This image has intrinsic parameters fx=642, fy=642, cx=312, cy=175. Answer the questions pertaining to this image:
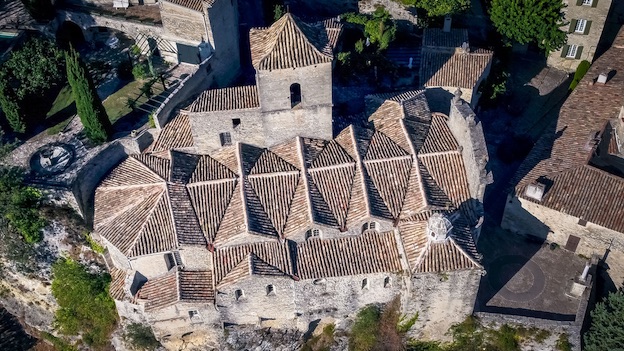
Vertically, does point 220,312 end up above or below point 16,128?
below

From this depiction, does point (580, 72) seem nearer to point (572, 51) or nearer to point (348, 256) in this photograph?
point (572, 51)

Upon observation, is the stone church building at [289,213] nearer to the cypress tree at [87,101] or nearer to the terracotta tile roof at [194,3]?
the cypress tree at [87,101]

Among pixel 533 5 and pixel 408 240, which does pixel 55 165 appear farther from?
pixel 533 5

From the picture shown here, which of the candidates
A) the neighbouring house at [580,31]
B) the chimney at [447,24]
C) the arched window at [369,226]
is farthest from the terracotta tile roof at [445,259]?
the neighbouring house at [580,31]

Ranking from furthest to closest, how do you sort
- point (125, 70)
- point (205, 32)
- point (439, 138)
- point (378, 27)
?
point (378, 27)
point (125, 70)
point (205, 32)
point (439, 138)

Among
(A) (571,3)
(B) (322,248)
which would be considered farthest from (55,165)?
(A) (571,3)

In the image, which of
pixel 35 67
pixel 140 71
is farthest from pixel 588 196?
pixel 35 67
